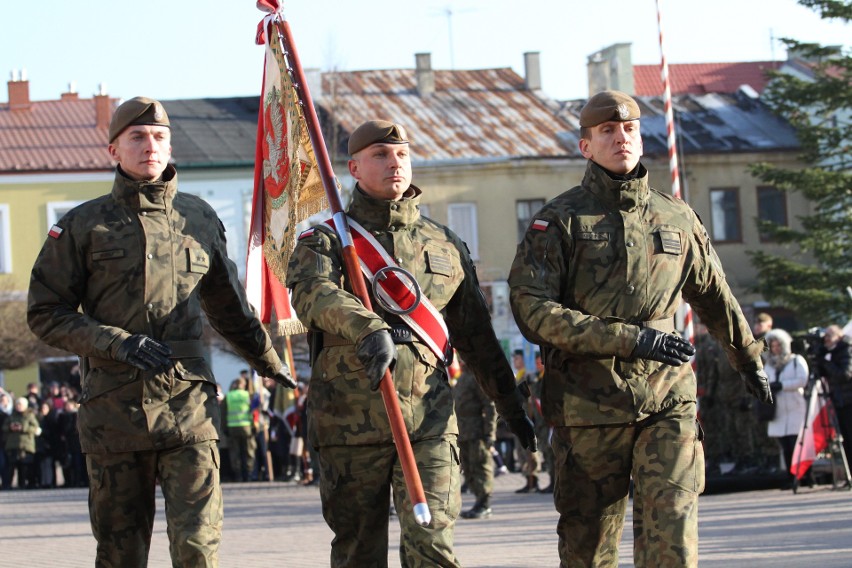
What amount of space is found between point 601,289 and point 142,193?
6.52ft

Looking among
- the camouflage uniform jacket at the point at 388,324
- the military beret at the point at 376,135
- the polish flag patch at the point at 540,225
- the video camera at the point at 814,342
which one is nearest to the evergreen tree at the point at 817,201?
the video camera at the point at 814,342

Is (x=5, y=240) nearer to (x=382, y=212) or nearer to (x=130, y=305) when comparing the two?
(x=130, y=305)

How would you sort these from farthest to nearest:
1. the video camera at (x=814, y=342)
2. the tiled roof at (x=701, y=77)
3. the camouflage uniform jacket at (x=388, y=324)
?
the tiled roof at (x=701, y=77) < the video camera at (x=814, y=342) < the camouflage uniform jacket at (x=388, y=324)

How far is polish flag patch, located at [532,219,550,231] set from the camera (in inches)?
→ 282

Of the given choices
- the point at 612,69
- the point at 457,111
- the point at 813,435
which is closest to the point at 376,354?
the point at 813,435

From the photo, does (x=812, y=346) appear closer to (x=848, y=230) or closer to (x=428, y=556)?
(x=428, y=556)

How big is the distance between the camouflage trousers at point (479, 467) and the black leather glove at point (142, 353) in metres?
9.65

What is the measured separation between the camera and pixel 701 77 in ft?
207

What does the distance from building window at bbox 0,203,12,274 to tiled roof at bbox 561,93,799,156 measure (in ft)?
54.0

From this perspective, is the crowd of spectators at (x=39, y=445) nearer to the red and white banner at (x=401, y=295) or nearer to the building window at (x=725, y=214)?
the red and white banner at (x=401, y=295)

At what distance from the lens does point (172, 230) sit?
7.21 meters

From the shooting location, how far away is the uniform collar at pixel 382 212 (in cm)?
716

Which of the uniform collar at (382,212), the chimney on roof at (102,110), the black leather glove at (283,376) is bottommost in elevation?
the black leather glove at (283,376)

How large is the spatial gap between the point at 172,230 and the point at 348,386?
1.04 metres
